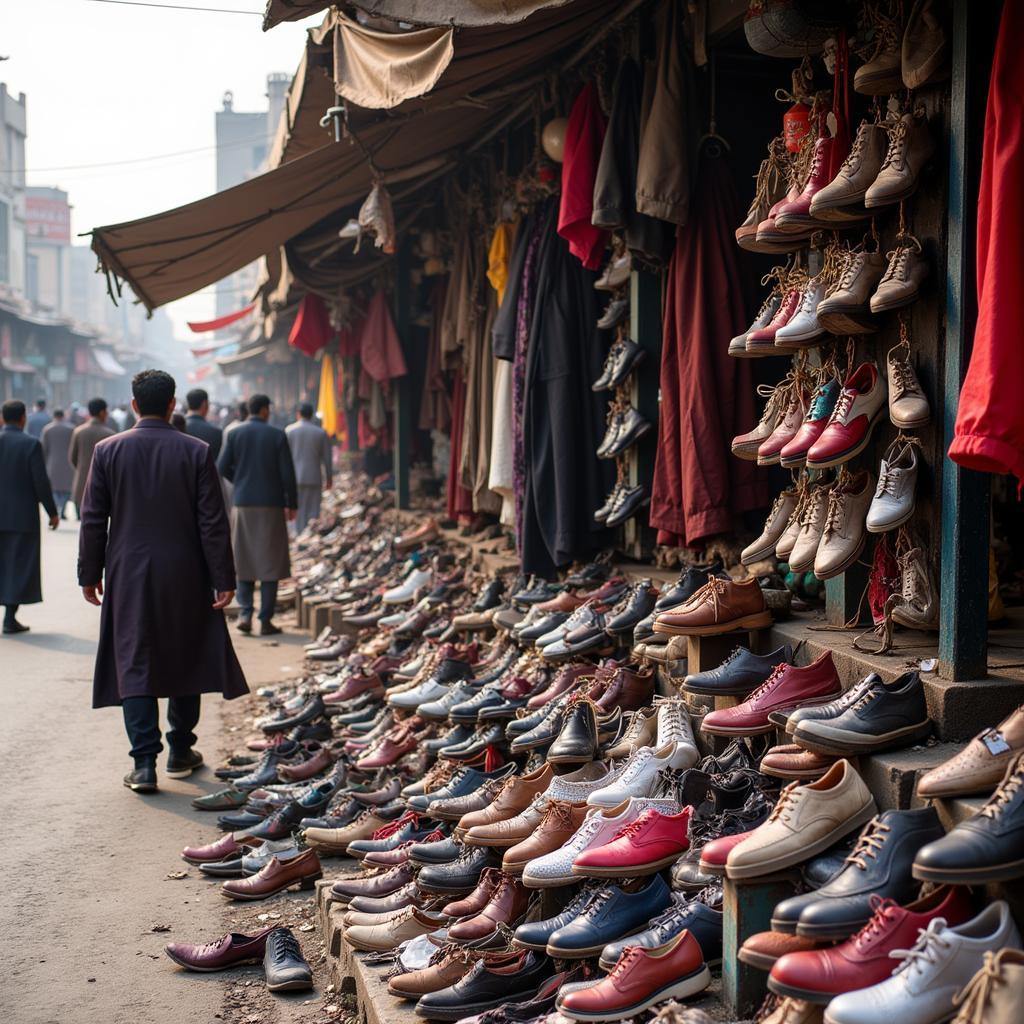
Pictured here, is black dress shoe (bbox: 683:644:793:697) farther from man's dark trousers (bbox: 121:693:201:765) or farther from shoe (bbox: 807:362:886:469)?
man's dark trousers (bbox: 121:693:201:765)

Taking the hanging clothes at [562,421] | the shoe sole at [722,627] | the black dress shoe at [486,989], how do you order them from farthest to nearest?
the hanging clothes at [562,421] < the shoe sole at [722,627] < the black dress shoe at [486,989]

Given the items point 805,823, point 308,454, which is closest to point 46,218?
point 308,454

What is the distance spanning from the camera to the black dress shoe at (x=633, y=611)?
4570mm

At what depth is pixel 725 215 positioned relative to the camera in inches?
198

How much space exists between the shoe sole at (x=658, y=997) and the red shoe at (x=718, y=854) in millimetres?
215

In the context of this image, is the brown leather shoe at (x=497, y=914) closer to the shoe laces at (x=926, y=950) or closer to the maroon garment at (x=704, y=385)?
the shoe laces at (x=926, y=950)

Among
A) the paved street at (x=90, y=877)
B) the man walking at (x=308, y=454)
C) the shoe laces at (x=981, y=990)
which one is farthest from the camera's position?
the man walking at (x=308, y=454)

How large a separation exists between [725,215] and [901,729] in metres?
2.83

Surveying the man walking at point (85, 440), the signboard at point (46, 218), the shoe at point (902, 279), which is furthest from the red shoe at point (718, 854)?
the signboard at point (46, 218)

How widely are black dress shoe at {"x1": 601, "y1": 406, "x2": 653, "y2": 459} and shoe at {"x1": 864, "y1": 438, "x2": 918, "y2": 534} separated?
2153 millimetres

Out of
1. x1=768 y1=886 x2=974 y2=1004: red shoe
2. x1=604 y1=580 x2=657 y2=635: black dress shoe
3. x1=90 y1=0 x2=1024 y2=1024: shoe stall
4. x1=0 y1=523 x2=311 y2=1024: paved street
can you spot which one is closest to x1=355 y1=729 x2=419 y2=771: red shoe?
x1=90 y1=0 x2=1024 y2=1024: shoe stall

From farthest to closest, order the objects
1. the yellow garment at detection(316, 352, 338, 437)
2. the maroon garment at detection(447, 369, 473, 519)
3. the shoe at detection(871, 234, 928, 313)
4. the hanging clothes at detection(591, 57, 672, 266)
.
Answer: the yellow garment at detection(316, 352, 338, 437), the maroon garment at detection(447, 369, 473, 519), the hanging clothes at detection(591, 57, 672, 266), the shoe at detection(871, 234, 928, 313)

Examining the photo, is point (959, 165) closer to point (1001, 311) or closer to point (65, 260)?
point (1001, 311)

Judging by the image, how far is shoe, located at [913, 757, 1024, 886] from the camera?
2131mm
